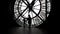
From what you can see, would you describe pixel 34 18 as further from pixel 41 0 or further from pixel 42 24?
pixel 41 0

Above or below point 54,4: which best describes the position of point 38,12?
below

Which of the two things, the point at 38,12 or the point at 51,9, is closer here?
the point at 51,9

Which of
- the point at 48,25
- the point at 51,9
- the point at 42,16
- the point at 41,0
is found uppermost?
the point at 41,0

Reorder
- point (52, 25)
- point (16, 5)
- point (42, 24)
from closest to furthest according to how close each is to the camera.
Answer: point (52, 25), point (42, 24), point (16, 5)

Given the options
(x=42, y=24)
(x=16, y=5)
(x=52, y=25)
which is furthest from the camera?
(x=16, y=5)

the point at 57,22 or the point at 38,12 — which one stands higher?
the point at 38,12

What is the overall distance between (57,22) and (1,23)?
1438 mm

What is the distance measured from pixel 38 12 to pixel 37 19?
0.19 metres

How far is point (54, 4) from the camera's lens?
235 cm

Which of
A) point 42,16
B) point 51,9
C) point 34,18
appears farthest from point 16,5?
point 51,9

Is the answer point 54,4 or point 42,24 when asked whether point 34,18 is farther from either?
point 54,4

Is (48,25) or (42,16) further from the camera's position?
(42,16)

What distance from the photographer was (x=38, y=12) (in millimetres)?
2564

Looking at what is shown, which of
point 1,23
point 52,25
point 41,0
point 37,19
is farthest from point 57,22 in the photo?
point 1,23
